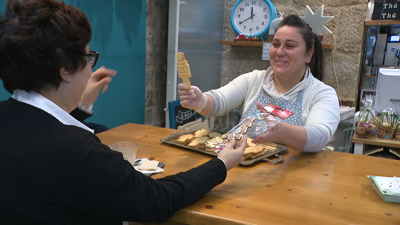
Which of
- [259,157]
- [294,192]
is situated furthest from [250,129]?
[294,192]

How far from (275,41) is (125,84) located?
5.95ft

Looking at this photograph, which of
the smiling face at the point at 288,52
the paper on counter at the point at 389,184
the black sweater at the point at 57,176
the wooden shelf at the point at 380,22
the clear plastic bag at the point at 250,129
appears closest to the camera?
the black sweater at the point at 57,176

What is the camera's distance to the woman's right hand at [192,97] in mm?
1713

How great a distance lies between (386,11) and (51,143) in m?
3.48

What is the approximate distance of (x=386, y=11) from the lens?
3.15 meters

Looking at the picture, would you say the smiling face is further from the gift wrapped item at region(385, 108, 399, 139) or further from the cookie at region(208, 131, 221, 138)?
the gift wrapped item at region(385, 108, 399, 139)

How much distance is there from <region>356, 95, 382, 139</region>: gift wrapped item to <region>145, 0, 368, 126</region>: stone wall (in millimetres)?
739

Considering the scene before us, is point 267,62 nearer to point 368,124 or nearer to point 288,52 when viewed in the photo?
point 368,124

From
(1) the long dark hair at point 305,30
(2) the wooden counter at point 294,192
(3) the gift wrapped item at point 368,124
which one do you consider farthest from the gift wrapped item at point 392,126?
(2) the wooden counter at point 294,192

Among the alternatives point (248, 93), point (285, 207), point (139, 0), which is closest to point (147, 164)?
point (285, 207)

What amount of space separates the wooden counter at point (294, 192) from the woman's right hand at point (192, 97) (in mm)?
284

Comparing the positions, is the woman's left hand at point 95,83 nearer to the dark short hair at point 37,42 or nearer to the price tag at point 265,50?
the dark short hair at point 37,42

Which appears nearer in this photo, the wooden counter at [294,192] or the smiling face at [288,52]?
the wooden counter at [294,192]

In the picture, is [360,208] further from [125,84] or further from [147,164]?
[125,84]
